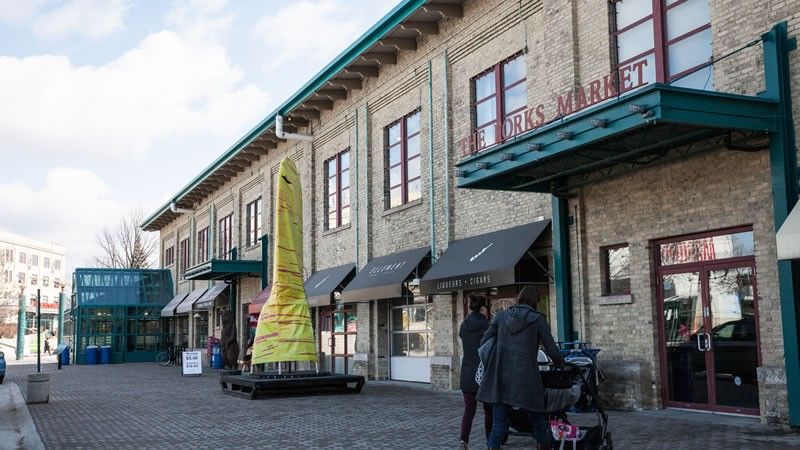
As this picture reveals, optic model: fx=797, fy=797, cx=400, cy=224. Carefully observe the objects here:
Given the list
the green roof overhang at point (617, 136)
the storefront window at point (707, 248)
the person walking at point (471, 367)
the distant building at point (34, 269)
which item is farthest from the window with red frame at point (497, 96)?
the distant building at point (34, 269)

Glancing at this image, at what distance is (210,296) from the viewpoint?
34.2m

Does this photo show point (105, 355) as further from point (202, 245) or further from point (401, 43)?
point (401, 43)

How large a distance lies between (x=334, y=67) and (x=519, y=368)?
53.5ft

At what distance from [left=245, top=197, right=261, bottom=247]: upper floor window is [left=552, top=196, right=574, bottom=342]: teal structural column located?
18941 mm

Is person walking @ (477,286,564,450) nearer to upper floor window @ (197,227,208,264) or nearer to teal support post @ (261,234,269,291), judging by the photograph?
teal support post @ (261,234,269,291)

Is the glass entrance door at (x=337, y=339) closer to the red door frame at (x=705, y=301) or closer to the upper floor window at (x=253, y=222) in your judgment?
the upper floor window at (x=253, y=222)

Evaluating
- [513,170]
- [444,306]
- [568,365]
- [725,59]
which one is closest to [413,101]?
[444,306]

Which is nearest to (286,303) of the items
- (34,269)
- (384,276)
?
(384,276)

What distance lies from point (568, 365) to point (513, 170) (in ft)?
17.7

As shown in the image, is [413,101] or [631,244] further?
[413,101]

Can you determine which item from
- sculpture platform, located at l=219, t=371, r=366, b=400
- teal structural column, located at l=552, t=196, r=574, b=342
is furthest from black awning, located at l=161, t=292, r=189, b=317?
teal structural column, located at l=552, t=196, r=574, b=342

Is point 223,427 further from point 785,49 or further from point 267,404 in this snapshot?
point 785,49

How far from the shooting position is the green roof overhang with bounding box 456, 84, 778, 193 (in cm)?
980

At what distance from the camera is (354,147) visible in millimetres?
22625
